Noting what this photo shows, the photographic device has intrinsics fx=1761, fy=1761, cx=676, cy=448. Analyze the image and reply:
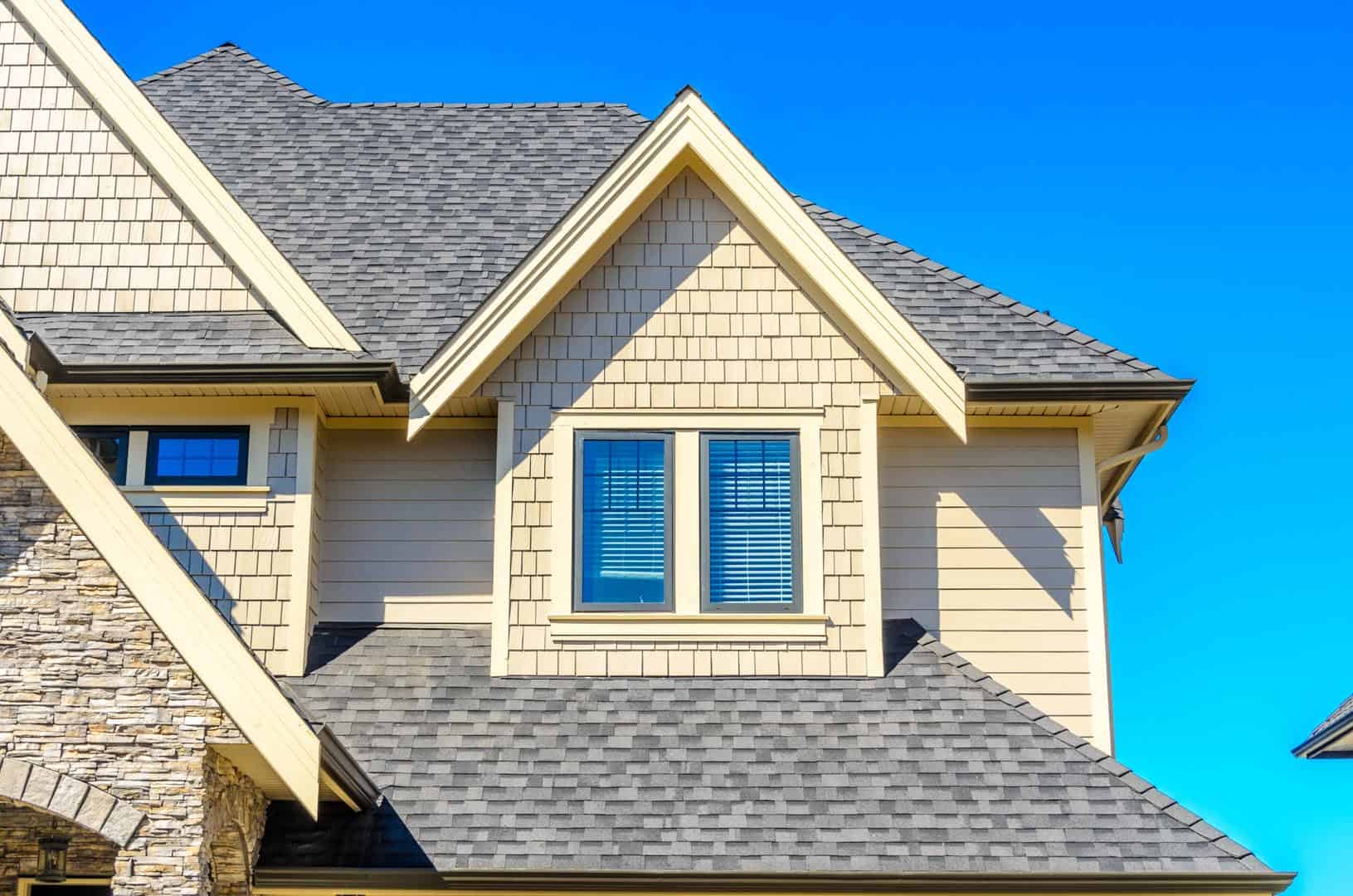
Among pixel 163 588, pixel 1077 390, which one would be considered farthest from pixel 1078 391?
pixel 163 588

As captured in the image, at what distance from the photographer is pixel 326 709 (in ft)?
40.1

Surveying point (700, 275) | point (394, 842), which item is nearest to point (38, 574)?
point (394, 842)

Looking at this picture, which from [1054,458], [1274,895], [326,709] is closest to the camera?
[1274,895]

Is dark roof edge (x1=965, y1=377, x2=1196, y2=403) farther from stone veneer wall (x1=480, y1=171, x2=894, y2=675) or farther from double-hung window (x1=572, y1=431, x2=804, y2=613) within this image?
double-hung window (x1=572, y1=431, x2=804, y2=613)

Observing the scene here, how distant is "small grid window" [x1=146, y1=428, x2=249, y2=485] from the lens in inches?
519

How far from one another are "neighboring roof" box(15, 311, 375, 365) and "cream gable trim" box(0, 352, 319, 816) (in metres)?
2.83

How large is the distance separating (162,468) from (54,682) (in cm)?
354

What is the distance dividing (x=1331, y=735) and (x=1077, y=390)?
3.70 meters

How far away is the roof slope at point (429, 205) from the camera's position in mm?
14078

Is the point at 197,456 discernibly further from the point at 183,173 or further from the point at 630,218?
the point at 630,218

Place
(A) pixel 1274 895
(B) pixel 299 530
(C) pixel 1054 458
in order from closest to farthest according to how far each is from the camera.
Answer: (A) pixel 1274 895 → (B) pixel 299 530 → (C) pixel 1054 458

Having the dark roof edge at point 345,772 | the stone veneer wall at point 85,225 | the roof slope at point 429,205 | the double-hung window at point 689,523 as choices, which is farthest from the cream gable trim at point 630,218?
the dark roof edge at point 345,772

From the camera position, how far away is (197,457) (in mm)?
13234

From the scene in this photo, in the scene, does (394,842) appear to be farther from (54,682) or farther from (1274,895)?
(1274,895)
